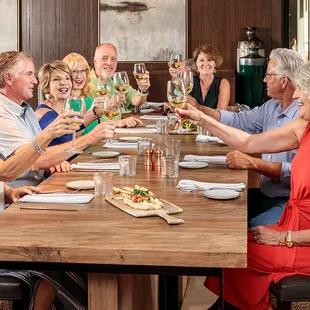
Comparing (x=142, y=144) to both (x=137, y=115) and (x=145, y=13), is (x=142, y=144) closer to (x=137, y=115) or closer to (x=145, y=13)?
(x=137, y=115)

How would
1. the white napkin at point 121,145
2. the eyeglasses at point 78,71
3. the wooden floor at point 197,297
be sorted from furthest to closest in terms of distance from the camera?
1. the eyeglasses at point 78,71
2. the wooden floor at point 197,297
3. the white napkin at point 121,145

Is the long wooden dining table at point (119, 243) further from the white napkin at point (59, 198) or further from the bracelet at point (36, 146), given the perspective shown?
the bracelet at point (36, 146)

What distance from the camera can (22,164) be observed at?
3.54 metres

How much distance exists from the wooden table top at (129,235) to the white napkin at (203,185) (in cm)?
10

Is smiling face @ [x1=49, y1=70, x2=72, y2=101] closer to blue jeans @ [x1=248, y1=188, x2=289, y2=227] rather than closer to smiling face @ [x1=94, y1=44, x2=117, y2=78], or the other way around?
blue jeans @ [x1=248, y1=188, x2=289, y2=227]

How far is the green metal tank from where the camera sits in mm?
9180

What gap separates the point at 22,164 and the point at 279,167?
1396 millimetres

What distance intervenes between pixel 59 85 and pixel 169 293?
193cm

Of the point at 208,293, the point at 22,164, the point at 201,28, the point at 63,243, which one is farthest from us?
the point at 201,28

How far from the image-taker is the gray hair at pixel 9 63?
13.5 ft

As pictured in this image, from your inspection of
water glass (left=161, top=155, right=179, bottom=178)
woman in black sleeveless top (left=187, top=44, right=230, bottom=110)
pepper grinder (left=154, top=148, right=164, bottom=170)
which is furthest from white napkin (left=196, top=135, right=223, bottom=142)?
woman in black sleeveless top (left=187, top=44, right=230, bottom=110)

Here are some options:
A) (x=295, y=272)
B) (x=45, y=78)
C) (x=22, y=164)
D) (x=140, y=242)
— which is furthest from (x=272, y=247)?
(x=45, y=78)

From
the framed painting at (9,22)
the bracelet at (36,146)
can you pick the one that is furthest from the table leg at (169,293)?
the framed painting at (9,22)

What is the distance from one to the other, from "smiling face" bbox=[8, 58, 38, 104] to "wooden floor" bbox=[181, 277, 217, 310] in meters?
1.63
